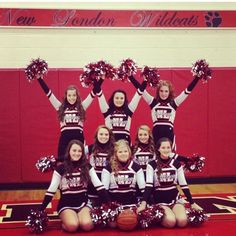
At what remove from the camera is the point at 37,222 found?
495 centimetres

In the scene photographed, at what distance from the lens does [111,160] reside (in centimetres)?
534

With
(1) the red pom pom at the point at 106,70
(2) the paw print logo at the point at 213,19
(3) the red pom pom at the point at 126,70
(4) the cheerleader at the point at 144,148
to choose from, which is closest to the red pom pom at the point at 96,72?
(1) the red pom pom at the point at 106,70

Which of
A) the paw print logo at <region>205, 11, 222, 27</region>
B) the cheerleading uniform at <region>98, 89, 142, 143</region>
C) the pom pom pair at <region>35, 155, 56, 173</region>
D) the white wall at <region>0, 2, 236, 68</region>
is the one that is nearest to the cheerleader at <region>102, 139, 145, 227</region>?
the cheerleading uniform at <region>98, 89, 142, 143</region>

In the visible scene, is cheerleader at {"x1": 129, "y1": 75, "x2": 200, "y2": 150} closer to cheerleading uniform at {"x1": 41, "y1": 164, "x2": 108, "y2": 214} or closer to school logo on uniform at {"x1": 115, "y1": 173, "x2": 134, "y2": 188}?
school logo on uniform at {"x1": 115, "y1": 173, "x2": 134, "y2": 188}

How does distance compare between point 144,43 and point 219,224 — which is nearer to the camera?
point 219,224

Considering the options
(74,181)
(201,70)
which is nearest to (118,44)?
(201,70)

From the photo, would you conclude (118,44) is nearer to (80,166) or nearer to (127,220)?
(80,166)

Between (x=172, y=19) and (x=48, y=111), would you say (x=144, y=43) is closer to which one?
(x=172, y=19)

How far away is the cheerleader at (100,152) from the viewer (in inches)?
213

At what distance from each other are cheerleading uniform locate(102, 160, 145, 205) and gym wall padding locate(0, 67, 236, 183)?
2647mm

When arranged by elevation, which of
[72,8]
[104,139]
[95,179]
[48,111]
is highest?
[72,8]

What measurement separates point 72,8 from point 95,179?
3.72 m

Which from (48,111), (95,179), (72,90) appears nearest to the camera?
(95,179)

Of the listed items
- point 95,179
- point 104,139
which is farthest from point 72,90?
point 95,179
